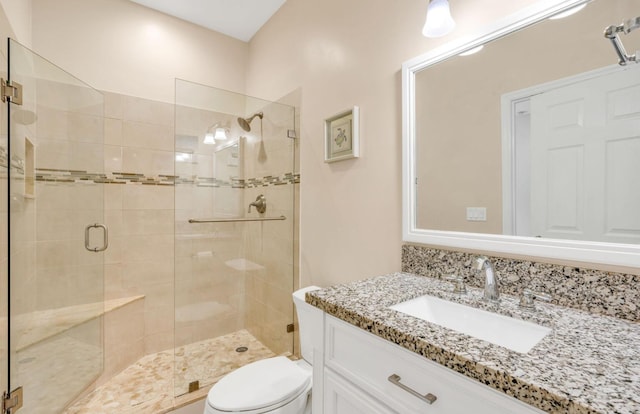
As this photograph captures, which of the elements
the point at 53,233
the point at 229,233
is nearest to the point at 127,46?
the point at 53,233

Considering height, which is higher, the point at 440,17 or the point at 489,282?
the point at 440,17

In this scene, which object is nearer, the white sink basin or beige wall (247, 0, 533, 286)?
the white sink basin

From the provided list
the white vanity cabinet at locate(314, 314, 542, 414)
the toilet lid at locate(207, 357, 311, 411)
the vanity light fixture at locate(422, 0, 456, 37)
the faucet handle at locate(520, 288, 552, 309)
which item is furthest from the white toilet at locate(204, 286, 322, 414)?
the vanity light fixture at locate(422, 0, 456, 37)

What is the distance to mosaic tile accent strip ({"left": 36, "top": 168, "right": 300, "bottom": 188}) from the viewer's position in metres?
1.87

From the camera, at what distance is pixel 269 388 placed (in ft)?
4.58

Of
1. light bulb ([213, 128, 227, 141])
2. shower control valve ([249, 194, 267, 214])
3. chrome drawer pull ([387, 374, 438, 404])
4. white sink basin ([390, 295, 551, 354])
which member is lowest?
chrome drawer pull ([387, 374, 438, 404])

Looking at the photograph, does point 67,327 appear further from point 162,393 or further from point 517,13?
point 517,13

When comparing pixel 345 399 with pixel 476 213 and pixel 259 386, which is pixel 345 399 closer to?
pixel 259 386

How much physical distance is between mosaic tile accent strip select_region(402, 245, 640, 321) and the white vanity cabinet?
1.74 ft

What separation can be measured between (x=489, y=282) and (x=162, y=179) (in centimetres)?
237

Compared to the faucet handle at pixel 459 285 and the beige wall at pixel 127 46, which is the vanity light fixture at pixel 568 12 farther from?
the beige wall at pixel 127 46

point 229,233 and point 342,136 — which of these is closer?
point 342,136

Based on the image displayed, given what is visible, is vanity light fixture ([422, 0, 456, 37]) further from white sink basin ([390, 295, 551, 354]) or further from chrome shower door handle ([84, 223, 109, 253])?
chrome shower door handle ([84, 223, 109, 253])

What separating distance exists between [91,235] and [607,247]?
8.59 feet
